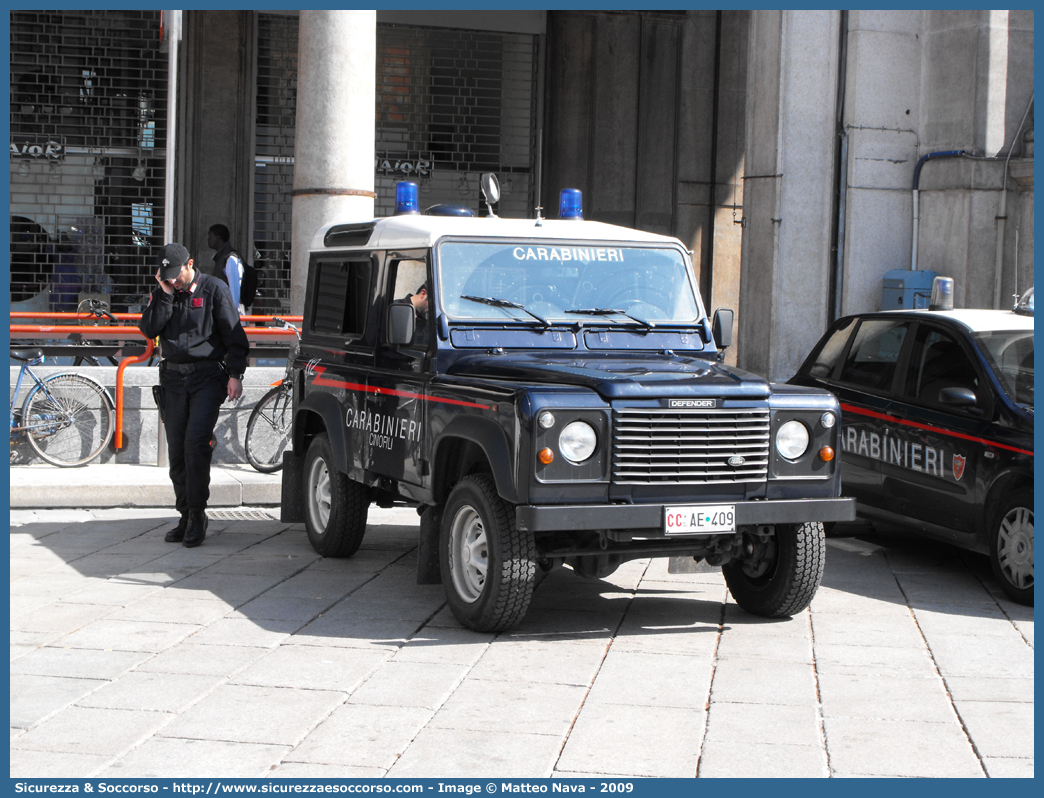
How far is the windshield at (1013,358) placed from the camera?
7.80 metres

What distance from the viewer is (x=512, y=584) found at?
6.24 metres

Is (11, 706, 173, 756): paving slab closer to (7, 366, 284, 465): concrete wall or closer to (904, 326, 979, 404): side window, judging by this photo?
(904, 326, 979, 404): side window

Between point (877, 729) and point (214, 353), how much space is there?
527 cm

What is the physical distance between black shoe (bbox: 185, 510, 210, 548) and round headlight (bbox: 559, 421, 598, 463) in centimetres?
358

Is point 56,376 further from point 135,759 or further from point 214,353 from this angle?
point 135,759

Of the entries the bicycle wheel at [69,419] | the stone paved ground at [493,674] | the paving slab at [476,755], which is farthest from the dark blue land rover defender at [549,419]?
the bicycle wheel at [69,419]

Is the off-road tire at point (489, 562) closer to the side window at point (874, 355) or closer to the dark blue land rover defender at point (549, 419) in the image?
the dark blue land rover defender at point (549, 419)

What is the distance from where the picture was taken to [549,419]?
5.99 meters

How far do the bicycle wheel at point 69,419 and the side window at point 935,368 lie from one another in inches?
266

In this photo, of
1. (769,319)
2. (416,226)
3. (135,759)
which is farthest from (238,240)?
(135,759)

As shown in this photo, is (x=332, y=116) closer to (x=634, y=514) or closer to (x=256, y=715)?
(x=634, y=514)

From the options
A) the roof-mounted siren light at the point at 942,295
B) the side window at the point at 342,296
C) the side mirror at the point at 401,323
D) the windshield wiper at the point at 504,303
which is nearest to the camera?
the side mirror at the point at 401,323

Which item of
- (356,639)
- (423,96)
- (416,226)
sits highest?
(423,96)

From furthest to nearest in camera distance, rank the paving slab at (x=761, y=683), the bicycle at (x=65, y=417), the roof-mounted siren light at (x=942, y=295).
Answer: the bicycle at (x=65, y=417) → the roof-mounted siren light at (x=942, y=295) → the paving slab at (x=761, y=683)
